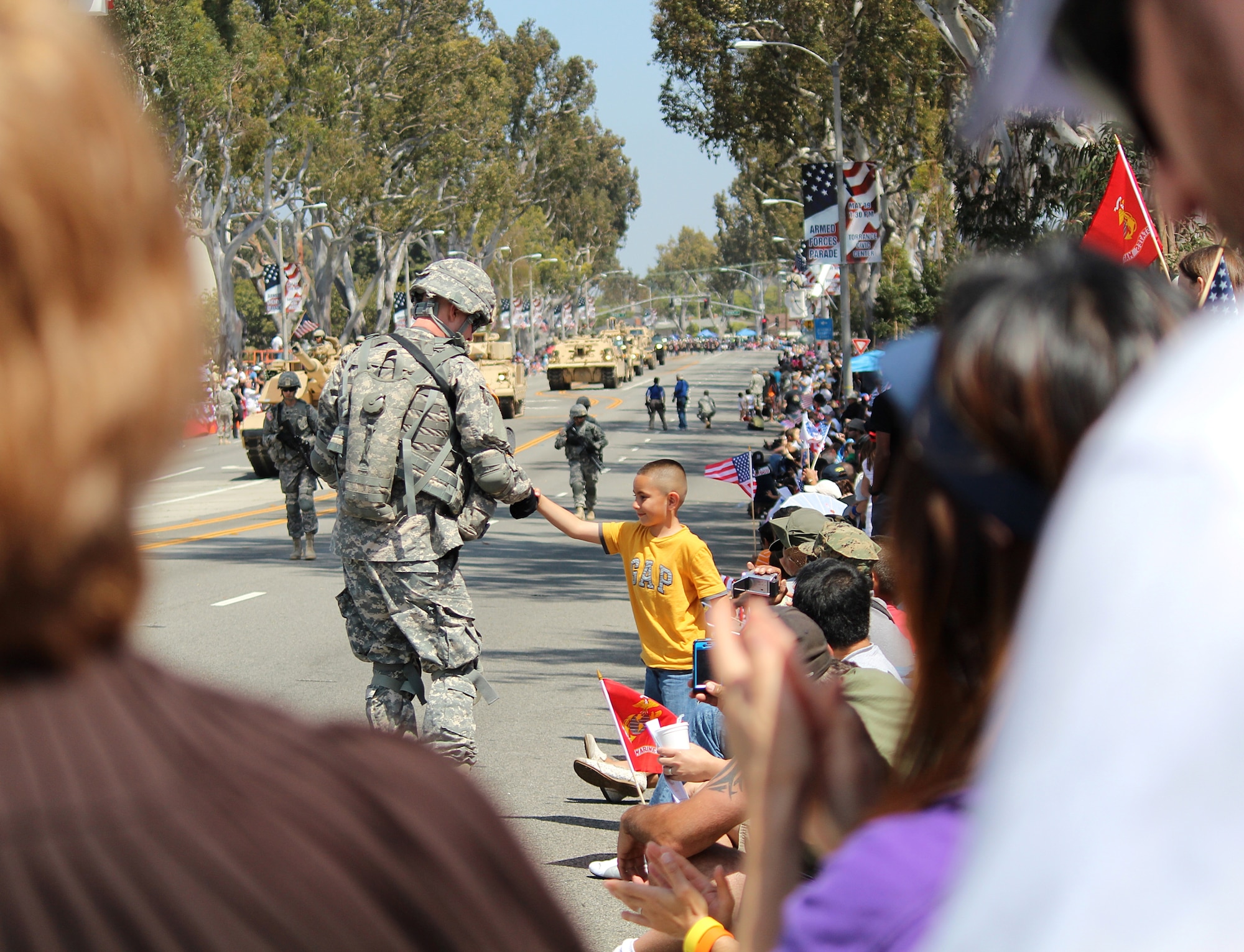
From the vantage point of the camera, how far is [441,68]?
160 feet

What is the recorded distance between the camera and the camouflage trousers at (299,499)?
14.7 metres

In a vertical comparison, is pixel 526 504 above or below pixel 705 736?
above

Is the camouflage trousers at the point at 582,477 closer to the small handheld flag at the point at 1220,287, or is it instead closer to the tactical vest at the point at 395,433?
the tactical vest at the point at 395,433

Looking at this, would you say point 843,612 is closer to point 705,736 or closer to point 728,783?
point 728,783

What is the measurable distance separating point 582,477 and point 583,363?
39.1 metres

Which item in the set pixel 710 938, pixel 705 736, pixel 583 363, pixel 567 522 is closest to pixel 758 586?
pixel 567 522

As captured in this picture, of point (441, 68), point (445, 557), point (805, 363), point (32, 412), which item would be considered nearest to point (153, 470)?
point (32, 412)

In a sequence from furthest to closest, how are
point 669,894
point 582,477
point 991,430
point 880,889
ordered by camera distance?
point 582,477 < point 669,894 < point 880,889 < point 991,430

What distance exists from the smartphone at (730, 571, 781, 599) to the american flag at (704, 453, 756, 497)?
14.4 ft

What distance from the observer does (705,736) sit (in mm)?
4898

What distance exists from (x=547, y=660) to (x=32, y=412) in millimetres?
8925

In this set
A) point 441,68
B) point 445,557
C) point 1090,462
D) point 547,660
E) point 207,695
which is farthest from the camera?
point 441,68

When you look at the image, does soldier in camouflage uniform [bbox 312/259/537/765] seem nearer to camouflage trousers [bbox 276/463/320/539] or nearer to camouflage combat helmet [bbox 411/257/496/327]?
camouflage combat helmet [bbox 411/257/496/327]

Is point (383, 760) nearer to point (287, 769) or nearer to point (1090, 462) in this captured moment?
point (287, 769)
